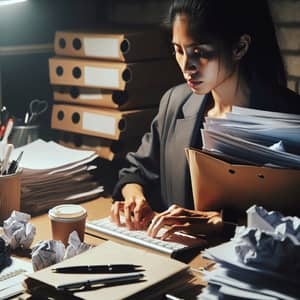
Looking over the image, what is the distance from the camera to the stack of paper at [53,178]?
163 centimetres

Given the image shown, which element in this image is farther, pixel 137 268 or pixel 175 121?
pixel 175 121

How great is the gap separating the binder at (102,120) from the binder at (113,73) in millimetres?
81

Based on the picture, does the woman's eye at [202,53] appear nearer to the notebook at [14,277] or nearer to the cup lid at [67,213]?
the cup lid at [67,213]

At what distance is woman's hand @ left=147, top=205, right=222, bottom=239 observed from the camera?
4.38ft

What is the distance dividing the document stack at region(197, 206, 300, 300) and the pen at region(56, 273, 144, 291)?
0.40 feet

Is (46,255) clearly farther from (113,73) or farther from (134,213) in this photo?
(113,73)

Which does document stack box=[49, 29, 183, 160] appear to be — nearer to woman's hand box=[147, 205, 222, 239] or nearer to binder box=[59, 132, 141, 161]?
binder box=[59, 132, 141, 161]

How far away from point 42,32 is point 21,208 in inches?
33.2

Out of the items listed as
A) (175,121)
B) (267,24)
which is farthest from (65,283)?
(267,24)

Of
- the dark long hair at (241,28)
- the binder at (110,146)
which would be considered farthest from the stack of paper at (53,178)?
the dark long hair at (241,28)

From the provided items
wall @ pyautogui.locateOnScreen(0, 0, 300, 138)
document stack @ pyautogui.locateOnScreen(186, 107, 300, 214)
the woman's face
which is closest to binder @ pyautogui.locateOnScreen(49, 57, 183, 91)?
wall @ pyautogui.locateOnScreen(0, 0, 300, 138)

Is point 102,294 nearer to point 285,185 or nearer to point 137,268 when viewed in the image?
point 137,268

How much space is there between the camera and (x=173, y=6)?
1673 millimetres

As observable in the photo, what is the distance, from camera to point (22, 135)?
197 cm
